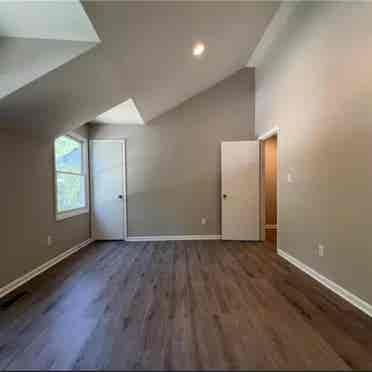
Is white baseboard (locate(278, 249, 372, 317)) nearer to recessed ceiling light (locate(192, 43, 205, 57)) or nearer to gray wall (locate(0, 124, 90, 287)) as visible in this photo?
recessed ceiling light (locate(192, 43, 205, 57))

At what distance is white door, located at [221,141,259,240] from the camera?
4.59 meters

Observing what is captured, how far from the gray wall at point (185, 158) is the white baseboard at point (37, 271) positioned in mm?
1098

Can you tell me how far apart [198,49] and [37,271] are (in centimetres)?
342

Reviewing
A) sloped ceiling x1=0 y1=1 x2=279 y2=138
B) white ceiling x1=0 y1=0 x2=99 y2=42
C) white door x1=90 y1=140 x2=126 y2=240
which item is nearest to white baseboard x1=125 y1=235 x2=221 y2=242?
white door x1=90 y1=140 x2=126 y2=240

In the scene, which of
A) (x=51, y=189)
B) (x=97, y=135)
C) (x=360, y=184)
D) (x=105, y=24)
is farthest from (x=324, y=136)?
(x=97, y=135)

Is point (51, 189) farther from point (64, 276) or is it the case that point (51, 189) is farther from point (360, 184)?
point (360, 184)

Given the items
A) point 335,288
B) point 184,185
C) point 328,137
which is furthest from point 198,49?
point 335,288

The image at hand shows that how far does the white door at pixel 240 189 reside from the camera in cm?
459

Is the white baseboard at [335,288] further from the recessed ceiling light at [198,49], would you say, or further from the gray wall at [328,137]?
the recessed ceiling light at [198,49]

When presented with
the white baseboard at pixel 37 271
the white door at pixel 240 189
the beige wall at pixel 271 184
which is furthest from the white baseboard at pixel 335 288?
the white baseboard at pixel 37 271

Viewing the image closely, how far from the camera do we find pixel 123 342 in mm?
1687

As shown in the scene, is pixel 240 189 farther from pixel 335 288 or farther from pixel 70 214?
pixel 70 214

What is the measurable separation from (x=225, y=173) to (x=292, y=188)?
1490mm

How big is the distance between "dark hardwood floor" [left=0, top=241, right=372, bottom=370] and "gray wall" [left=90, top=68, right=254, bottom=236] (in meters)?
1.60
